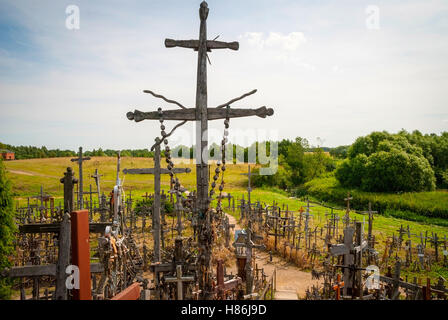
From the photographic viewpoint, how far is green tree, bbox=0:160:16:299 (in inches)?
335

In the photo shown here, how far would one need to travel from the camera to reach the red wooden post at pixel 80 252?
3.71 meters

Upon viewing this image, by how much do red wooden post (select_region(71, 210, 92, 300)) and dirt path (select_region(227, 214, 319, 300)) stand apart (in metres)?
9.07

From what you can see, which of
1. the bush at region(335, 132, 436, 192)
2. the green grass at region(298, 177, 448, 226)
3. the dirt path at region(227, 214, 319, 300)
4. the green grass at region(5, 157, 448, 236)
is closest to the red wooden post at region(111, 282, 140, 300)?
the dirt path at region(227, 214, 319, 300)

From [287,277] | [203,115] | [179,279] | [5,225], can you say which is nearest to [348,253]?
[179,279]

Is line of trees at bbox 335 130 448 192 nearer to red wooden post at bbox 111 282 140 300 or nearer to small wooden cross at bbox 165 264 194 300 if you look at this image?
small wooden cross at bbox 165 264 194 300

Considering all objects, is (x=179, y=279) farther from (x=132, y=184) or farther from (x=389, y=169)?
(x=389, y=169)

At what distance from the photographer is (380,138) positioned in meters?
47.1

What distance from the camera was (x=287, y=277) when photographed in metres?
14.8

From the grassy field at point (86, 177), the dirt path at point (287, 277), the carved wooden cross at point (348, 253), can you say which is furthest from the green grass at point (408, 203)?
the carved wooden cross at point (348, 253)

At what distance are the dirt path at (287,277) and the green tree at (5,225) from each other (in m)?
8.96

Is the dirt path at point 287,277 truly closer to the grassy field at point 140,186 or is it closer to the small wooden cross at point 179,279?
the small wooden cross at point 179,279
